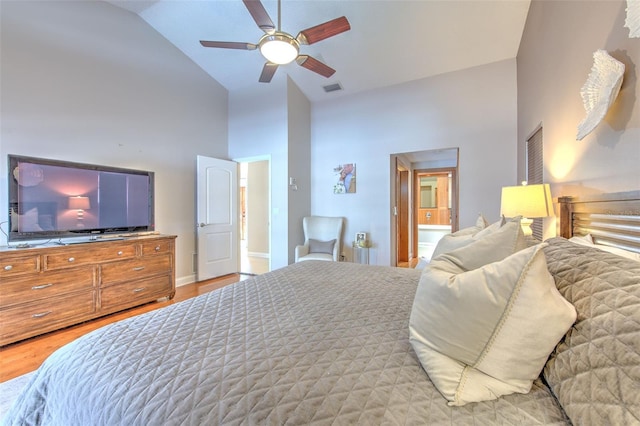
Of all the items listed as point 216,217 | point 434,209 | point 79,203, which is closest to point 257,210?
point 216,217

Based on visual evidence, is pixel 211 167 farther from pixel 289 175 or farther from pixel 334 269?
pixel 334 269

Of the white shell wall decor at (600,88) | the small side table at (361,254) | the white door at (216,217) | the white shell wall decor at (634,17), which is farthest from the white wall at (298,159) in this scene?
the white shell wall decor at (634,17)

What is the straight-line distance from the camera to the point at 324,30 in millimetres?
2266

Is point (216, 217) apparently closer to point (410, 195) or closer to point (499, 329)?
point (410, 195)

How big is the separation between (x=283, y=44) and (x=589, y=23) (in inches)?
77.8

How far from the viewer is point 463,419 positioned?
63 centimetres

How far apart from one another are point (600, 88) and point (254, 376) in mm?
1930

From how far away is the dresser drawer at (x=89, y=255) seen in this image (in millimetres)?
2414

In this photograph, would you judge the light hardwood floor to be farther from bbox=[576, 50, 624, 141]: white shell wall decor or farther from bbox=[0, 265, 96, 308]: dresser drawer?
bbox=[576, 50, 624, 141]: white shell wall decor

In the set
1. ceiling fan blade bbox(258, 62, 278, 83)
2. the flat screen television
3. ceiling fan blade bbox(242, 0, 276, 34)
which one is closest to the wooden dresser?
the flat screen television

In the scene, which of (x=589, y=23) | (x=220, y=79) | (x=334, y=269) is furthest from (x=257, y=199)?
(x=589, y=23)

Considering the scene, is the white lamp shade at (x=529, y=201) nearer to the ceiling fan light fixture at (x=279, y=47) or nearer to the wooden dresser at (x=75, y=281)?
the ceiling fan light fixture at (x=279, y=47)

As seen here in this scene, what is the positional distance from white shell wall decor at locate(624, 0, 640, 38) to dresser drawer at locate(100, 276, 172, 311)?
4.06 metres

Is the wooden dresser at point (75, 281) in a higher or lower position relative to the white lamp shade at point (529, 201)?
lower
